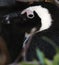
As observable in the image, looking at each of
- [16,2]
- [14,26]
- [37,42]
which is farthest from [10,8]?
[37,42]

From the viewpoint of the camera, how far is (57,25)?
1346 mm

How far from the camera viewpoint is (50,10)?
1.51 metres

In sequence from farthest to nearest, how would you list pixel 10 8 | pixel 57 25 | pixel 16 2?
pixel 16 2
pixel 10 8
pixel 57 25

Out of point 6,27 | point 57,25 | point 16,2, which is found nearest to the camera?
point 6,27

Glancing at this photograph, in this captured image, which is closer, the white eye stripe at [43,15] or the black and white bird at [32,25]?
the black and white bird at [32,25]

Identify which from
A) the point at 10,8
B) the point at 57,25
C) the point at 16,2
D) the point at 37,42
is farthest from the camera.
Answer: the point at 16,2

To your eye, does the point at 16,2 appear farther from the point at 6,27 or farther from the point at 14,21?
the point at 6,27

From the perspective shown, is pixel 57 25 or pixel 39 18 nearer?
pixel 57 25

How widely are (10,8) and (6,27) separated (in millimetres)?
477

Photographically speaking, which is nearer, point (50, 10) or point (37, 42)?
point (37, 42)

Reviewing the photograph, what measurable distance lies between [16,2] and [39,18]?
0.45 meters

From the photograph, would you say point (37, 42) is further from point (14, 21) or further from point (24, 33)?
point (14, 21)

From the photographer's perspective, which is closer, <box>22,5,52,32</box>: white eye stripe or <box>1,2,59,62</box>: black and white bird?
<box>1,2,59,62</box>: black and white bird

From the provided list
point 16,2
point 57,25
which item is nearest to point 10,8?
point 16,2
